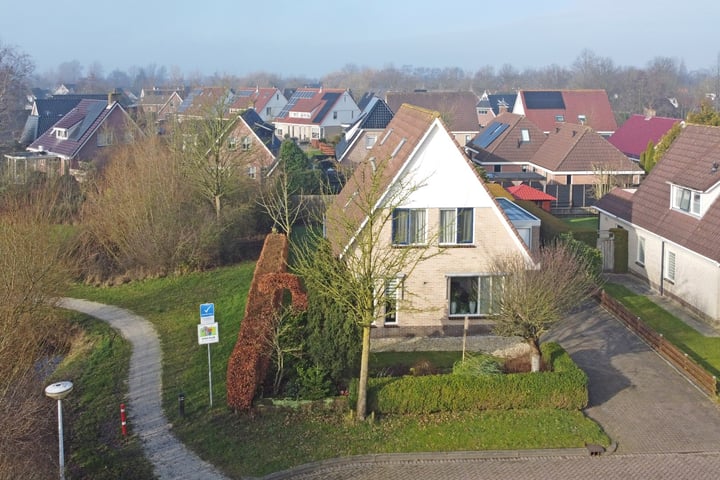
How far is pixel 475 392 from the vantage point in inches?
711

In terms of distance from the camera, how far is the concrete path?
15.6 m

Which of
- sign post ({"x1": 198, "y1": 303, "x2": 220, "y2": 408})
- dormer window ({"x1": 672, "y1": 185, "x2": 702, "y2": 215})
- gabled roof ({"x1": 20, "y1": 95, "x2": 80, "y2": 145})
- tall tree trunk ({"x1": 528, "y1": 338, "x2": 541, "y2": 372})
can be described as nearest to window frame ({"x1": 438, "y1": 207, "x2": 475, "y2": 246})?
tall tree trunk ({"x1": 528, "y1": 338, "x2": 541, "y2": 372})

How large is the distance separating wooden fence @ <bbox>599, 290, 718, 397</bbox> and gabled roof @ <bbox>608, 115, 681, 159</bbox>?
3306cm

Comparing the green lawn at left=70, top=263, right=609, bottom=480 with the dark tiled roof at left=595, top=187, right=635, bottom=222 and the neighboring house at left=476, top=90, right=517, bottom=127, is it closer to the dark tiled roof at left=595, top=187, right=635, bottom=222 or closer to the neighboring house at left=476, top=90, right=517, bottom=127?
the dark tiled roof at left=595, top=187, right=635, bottom=222

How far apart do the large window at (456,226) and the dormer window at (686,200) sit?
28.9ft

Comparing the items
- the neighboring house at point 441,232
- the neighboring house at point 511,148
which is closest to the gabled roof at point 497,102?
the neighboring house at point 511,148

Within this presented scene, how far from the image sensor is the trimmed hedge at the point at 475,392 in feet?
58.6

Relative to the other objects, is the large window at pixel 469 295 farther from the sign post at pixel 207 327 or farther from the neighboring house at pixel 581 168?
the neighboring house at pixel 581 168

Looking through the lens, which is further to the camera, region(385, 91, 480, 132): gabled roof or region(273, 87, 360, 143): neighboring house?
region(273, 87, 360, 143): neighboring house

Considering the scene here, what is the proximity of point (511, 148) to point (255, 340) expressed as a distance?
121 ft

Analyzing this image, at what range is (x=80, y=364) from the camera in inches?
904

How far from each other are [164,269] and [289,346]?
15.0 meters

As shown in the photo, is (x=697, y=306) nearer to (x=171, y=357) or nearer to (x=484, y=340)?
(x=484, y=340)

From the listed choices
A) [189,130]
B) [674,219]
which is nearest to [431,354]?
[674,219]
